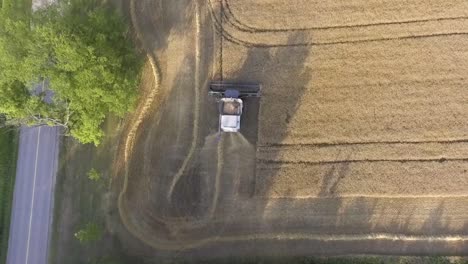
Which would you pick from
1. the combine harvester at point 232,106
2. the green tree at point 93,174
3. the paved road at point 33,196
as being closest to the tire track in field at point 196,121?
the combine harvester at point 232,106

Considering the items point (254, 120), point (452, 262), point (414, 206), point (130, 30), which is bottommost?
point (452, 262)

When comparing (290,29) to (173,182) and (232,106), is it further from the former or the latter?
(173,182)

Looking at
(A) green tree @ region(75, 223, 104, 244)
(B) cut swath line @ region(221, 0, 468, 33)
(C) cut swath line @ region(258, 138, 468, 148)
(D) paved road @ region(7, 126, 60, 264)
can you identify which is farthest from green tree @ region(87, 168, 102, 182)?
(B) cut swath line @ region(221, 0, 468, 33)

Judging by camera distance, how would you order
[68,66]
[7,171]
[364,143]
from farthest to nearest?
[7,171] < [364,143] < [68,66]

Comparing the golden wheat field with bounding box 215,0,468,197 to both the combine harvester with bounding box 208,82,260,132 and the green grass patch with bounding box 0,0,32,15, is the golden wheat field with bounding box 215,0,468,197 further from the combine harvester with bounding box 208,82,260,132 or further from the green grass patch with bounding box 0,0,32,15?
the green grass patch with bounding box 0,0,32,15

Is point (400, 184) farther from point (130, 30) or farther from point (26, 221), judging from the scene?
point (26, 221)

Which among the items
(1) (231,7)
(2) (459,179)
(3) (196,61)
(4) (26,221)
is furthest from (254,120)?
(4) (26,221)

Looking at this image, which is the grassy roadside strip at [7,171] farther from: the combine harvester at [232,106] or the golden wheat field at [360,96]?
the golden wheat field at [360,96]

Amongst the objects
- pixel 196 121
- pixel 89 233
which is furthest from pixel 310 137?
pixel 89 233
